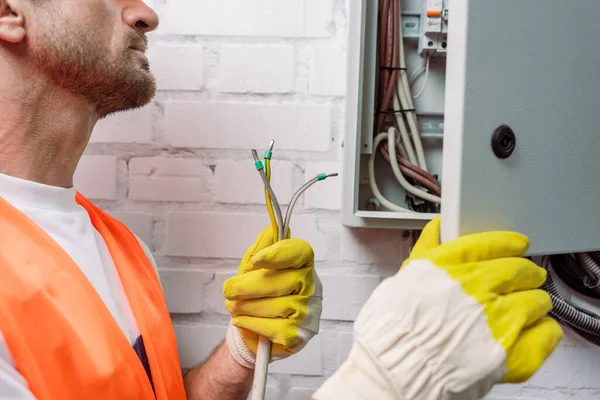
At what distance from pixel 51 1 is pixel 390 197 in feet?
2.23

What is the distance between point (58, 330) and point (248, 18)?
66 centimetres

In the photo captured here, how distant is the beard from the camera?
706 mm

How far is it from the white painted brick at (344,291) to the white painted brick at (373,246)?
4 cm

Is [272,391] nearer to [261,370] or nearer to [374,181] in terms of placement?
[261,370]

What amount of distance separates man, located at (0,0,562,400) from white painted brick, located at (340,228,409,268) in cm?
16

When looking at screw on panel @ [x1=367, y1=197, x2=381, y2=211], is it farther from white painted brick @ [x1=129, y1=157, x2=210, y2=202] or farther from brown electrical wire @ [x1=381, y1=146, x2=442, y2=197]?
white painted brick @ [x1=129, y1=157, x2=210, y2=202]

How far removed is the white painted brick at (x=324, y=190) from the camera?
3.00 ft

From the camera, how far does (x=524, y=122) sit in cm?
46

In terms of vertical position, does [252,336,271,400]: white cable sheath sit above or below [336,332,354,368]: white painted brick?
above

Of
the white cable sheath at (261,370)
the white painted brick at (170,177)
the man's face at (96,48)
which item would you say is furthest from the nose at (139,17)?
the white cable sheath at (261,370)

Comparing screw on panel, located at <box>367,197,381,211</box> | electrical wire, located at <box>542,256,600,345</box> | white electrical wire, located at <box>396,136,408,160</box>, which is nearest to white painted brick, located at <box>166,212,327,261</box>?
screw on panel, located at <box>367,197,381,211</box>

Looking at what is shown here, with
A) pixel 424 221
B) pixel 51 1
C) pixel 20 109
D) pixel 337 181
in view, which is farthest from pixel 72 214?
pixel 424 221

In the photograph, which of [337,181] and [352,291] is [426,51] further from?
[352,291]

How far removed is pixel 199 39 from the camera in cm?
91
